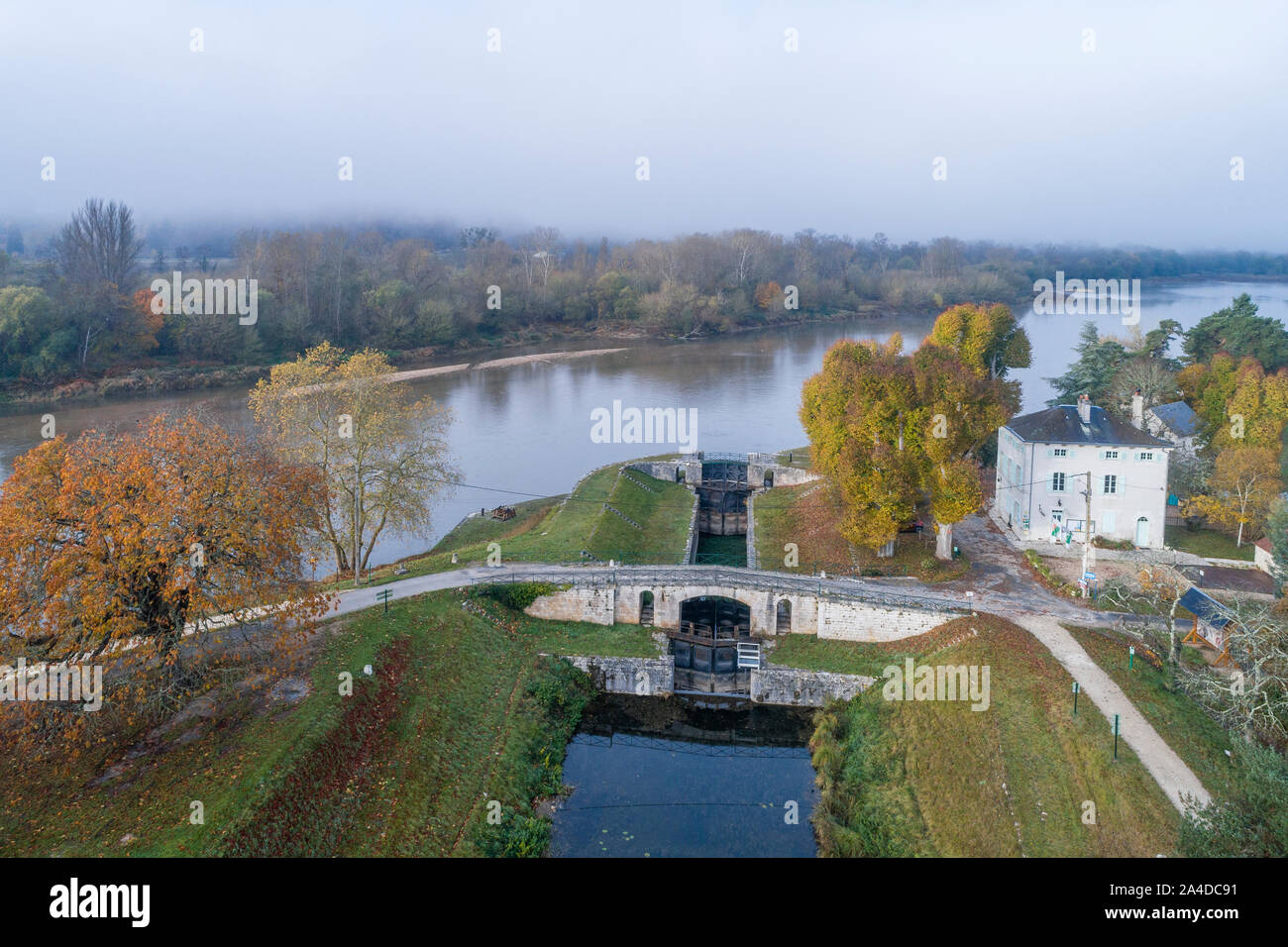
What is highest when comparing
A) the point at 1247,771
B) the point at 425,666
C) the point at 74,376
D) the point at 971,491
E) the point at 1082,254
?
the point at 1082,254

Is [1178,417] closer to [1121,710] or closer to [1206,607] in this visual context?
[1206,607]

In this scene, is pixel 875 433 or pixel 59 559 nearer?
pixel 59 559

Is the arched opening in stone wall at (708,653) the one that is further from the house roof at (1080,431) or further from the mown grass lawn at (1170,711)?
the house roof at (1080,431)

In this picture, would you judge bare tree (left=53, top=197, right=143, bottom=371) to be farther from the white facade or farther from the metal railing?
the white facade

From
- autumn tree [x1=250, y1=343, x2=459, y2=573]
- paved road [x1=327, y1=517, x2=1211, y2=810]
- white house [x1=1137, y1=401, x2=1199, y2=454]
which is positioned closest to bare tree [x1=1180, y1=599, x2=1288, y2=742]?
paved road [x1=327, y1=517, x2=1211, y2=810]

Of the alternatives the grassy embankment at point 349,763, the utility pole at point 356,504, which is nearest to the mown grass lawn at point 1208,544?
the grassy embankment at point 349,763

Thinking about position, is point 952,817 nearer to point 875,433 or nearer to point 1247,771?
point 1247,771

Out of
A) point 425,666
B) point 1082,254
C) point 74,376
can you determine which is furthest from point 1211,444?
point 1082,254
